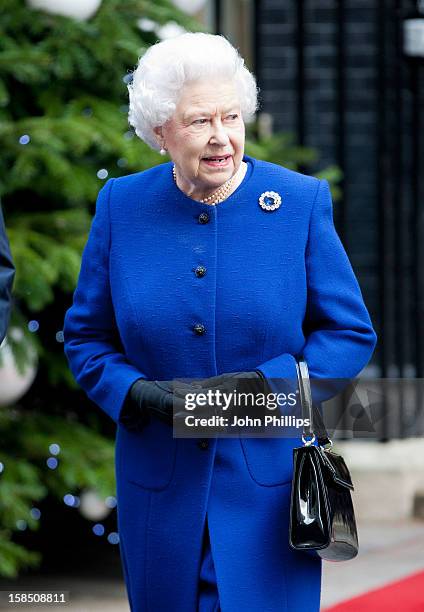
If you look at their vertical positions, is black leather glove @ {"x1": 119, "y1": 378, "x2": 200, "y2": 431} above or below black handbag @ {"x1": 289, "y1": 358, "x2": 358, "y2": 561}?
above

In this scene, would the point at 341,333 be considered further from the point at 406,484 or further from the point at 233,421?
the point at 406,484

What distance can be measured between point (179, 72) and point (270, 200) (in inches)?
14.2

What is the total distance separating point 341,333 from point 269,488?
1.24 feet

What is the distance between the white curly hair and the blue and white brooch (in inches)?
7.0

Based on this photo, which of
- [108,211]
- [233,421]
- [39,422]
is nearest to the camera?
[233,421]

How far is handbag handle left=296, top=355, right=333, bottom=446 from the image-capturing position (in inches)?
122

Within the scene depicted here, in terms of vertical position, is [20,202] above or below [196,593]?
above

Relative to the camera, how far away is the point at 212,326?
3.20 metres

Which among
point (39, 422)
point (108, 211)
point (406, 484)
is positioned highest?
point (108, 211)

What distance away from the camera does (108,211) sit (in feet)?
11.1

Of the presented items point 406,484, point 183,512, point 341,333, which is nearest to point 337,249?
point 341,333

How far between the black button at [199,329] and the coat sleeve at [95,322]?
18 centimetres

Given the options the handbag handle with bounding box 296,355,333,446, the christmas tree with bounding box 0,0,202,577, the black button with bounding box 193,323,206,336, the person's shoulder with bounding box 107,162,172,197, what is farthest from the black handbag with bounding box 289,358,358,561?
the christmas tree with bounding box 0,0,202,577

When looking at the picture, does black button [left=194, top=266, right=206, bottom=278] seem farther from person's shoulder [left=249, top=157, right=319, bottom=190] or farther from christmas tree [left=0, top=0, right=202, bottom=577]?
christmas tree [left=0, top=0, right=202, bottom=577]
